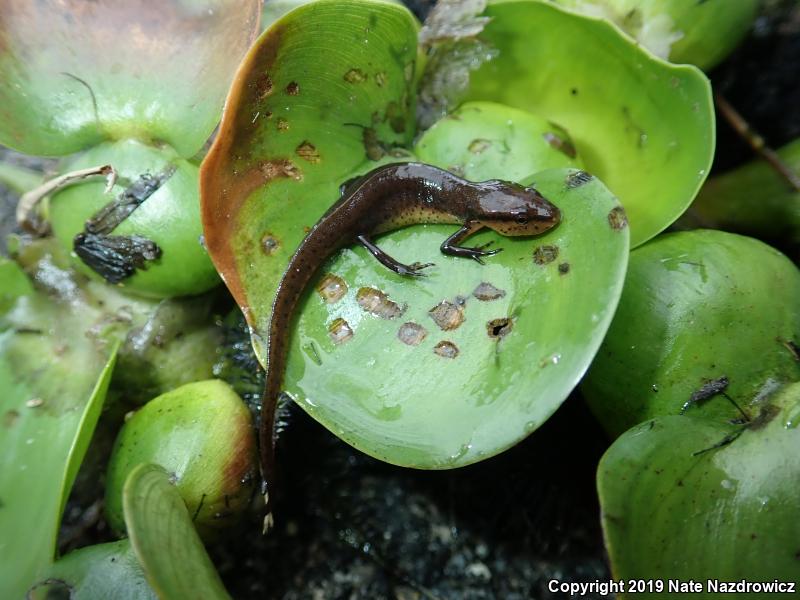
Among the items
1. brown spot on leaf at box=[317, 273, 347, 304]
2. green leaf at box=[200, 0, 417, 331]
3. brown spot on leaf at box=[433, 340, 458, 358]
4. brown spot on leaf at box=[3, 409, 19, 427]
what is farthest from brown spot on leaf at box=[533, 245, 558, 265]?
brown spot on leaf at box=[3, 409, 19, 427]

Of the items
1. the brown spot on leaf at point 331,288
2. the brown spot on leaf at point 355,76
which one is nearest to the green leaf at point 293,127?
the brown spot on leaf at point 355,76

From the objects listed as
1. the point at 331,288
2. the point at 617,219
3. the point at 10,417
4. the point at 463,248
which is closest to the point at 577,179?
the point at 617,219

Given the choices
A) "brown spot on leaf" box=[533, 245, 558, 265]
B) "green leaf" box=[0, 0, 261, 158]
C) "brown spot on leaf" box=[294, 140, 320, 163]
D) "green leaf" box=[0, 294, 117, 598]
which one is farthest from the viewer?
"green leaf" box=[0, 0, 261, 158]

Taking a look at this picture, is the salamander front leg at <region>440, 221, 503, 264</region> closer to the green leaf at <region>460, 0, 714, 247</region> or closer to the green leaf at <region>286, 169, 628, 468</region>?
the green leaf at <region>286, 169, 628, 468</region>

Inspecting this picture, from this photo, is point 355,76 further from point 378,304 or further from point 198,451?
point 198,451

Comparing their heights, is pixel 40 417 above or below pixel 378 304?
below

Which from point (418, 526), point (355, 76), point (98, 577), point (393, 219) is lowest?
point (418, 526)
